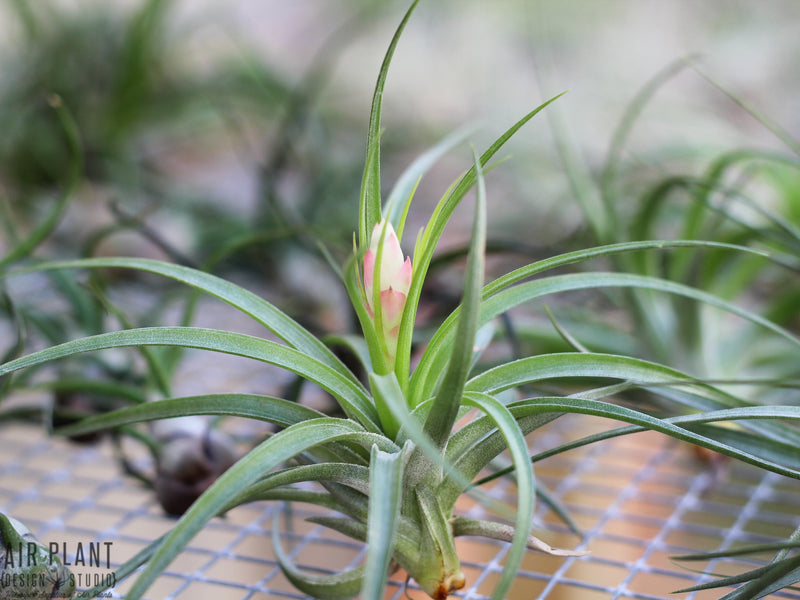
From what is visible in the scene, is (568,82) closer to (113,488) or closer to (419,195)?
(419,195)

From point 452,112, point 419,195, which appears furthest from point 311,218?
point 452,112

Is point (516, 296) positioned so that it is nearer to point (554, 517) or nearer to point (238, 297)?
point (238, 297)

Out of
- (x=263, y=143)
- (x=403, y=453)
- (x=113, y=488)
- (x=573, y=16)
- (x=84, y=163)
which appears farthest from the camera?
(x=573, y=16)

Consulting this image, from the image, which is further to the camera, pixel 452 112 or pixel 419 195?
pixel 452 112

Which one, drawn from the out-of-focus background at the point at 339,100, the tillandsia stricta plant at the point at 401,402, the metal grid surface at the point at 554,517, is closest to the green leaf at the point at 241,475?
the tillandsia stricta plant at the point at 401,402

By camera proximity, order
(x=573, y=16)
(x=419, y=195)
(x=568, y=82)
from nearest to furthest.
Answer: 1. (x=419, y=195)
2. (x=568, y=82)
3. (x=573, y=16)

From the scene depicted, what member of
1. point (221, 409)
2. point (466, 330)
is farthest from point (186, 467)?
point (466, 330)

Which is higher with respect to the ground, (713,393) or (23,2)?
(23,2)

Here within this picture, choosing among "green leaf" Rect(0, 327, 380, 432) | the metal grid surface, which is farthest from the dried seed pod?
"green leaf" Rect(0, 327, 380, 432)
